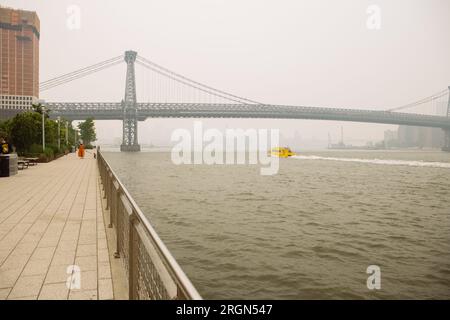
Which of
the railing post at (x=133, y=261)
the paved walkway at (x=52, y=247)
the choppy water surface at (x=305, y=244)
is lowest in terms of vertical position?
the choppy water surface at (x=305, y=244)

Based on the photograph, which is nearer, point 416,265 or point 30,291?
point 30,291

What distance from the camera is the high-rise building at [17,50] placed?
174875mm

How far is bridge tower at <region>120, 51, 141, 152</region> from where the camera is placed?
89250mm

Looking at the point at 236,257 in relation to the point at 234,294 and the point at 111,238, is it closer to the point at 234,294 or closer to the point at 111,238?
the point at 234,294

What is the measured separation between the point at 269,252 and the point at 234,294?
2.75 metres

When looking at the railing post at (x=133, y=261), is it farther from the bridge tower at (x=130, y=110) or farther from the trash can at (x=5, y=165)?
the bridge tower at (x=130, y=110)

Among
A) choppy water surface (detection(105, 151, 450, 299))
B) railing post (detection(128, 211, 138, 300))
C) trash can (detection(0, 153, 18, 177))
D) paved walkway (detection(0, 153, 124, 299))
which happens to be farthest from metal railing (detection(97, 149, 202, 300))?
trash can (detection(0, 153, 18, 177))

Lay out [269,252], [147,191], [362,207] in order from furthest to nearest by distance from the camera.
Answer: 1. [147,191]
2. [362,207]
3. [269,252]

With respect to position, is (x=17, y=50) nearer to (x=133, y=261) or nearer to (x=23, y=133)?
(x=23, y=133)

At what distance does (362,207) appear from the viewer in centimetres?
1700

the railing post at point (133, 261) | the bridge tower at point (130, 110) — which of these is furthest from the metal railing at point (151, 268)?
Result: the bridge tower at point (130, 110)

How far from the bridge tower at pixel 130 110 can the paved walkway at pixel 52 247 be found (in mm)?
79597

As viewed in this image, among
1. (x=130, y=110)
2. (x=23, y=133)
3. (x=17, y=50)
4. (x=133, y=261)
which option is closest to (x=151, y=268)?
(x=133, y=261)
